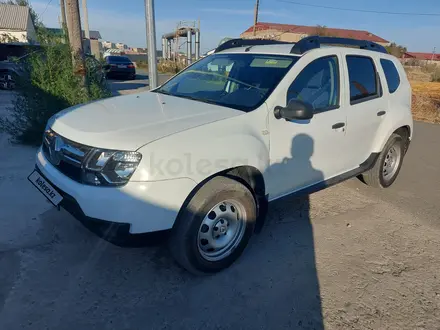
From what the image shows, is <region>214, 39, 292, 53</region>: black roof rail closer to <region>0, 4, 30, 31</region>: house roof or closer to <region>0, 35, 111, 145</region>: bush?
<region>0, 35, 111, 145</region>: bush

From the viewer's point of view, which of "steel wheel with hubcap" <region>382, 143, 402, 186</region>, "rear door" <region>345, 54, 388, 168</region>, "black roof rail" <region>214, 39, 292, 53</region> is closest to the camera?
"rear door" <region>345, 54, 388, 168</region>

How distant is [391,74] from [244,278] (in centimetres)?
336

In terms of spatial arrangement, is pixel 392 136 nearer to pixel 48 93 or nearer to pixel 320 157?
pixel 320 157

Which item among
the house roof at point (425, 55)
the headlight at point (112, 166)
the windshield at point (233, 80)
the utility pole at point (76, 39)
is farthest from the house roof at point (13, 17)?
the house roof at point (425, 55)

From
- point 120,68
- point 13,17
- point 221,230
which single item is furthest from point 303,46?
point 13,17

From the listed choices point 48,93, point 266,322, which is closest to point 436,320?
point 266,322

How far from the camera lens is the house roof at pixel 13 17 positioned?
3781 cm

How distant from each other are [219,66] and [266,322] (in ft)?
8.51

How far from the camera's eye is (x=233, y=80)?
3248mm

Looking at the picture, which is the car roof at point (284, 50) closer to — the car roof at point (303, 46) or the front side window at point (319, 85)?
the car roof at point (303, 46)

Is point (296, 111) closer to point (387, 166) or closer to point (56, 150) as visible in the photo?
point (56, 150)

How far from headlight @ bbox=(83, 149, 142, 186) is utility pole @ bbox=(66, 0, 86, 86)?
415cm

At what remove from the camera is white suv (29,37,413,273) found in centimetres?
218

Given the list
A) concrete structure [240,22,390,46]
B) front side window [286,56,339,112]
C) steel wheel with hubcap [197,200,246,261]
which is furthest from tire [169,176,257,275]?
concrete structure [240,22,390,46]
